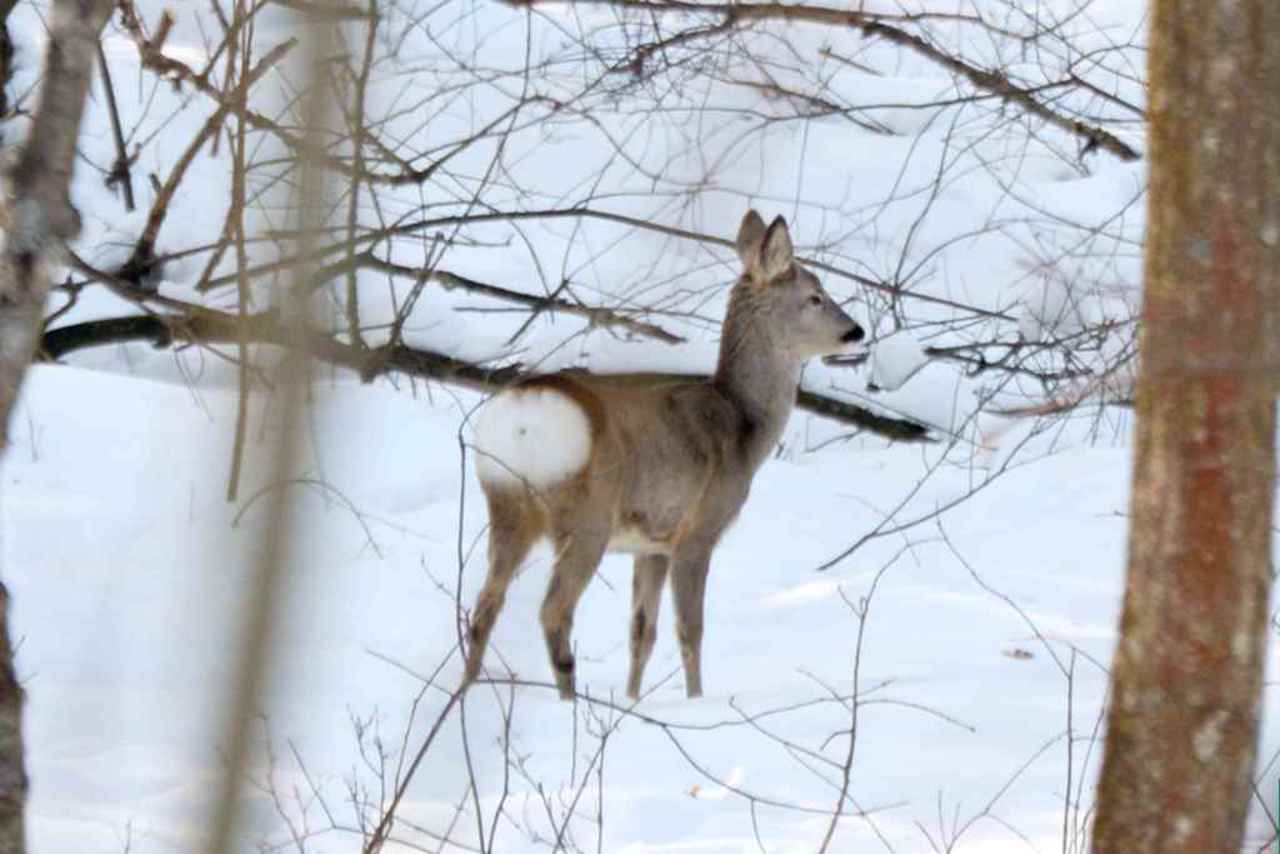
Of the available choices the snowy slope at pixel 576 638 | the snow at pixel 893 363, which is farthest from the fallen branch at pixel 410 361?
the snow at pixel 893 363

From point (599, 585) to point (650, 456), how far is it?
1603 millimetres

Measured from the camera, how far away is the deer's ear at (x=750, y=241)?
8.51m

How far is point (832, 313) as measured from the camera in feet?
28.1

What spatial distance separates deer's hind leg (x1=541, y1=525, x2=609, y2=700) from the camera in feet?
23.2

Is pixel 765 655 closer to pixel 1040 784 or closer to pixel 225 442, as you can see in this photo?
pixel 1040 784

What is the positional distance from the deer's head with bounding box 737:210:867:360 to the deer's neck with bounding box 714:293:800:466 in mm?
30

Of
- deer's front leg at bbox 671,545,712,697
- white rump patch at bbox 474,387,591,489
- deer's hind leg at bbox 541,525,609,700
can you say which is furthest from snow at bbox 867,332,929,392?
white rump patch at bbox 474,387,591,489

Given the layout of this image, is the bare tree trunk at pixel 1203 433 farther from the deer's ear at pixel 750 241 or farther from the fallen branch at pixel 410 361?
the fallen branch at pixel 410 361

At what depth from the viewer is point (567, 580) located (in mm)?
7098

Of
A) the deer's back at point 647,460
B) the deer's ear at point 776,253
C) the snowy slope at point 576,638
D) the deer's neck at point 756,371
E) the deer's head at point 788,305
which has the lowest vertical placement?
the snowy slope at point 576,638

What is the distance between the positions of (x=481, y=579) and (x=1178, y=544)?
4.75 meters

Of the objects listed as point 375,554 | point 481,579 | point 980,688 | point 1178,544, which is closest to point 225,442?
point 1178,544

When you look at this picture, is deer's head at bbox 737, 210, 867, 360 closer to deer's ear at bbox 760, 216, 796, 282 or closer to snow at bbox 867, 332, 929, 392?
deer's ear at bbox 760, 216, 796, 282

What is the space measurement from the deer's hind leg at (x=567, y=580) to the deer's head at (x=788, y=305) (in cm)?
170
